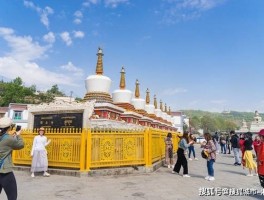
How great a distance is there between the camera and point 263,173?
5652 millimetres

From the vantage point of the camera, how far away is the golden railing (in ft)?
33.4

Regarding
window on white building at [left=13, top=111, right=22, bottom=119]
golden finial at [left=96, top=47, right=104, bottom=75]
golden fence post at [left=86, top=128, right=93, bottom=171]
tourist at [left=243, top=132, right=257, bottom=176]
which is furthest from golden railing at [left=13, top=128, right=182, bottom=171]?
window on white building at [left=13, top=111, right=22, bottom=119]

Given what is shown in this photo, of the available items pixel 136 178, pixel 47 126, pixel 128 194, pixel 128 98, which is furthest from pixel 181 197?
pixel 128 98

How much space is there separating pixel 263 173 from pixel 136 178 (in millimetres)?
5128

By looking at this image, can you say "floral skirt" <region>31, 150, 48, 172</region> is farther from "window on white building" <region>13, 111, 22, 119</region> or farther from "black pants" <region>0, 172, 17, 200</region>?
"window on white building" <region>13, 111, 22, 119</region>

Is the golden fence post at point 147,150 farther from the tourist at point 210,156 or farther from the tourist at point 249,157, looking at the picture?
the tourist at point 249,157

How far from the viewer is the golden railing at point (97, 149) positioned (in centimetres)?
1017

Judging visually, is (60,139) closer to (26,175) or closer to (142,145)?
(26,175)

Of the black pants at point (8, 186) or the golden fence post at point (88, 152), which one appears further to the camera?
the golden fence post at point (88, 152)

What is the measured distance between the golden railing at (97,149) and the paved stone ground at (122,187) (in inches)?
24.6

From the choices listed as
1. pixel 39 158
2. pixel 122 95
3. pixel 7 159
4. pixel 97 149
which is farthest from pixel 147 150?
pixel 122 95

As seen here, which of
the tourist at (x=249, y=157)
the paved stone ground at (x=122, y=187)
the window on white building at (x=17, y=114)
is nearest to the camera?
the paved stone ground at (x=122, y=187)

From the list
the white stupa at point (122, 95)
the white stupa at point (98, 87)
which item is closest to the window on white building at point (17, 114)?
the white stupa at point (122, 95)

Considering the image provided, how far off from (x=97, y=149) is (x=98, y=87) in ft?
22.1
